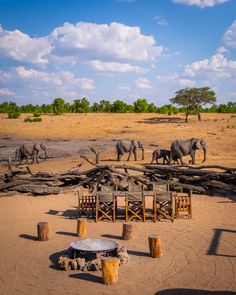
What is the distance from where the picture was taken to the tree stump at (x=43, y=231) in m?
11.9

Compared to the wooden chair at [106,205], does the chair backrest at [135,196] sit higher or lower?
higher

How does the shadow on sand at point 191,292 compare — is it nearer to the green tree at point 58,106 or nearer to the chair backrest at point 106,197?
the chair backrest at point 106,197

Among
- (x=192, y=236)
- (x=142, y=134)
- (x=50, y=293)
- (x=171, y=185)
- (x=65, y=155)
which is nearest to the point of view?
(x=50, y=293)

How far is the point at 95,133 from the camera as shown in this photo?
45.3 meters

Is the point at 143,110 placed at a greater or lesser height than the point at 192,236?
greater

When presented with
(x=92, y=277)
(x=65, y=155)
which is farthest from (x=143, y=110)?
(x=92, y=277)

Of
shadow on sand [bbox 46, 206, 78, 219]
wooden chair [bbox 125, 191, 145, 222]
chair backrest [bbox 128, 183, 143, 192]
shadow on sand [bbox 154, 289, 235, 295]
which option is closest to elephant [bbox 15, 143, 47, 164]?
shadow on sand [bbox 46, 206, 78, 219]

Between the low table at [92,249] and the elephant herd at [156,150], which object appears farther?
the elephant herd at [156,150]

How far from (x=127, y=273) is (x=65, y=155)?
2386 centimetres

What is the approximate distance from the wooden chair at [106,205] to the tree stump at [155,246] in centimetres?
372

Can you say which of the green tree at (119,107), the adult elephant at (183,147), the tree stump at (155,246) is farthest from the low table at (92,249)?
the green tree at (119,107)

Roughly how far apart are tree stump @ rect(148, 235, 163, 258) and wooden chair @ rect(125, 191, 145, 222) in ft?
11.5

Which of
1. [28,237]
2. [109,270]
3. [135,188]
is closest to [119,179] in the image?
[135,188]

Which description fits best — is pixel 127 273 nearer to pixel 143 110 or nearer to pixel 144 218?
pixel 144 218
